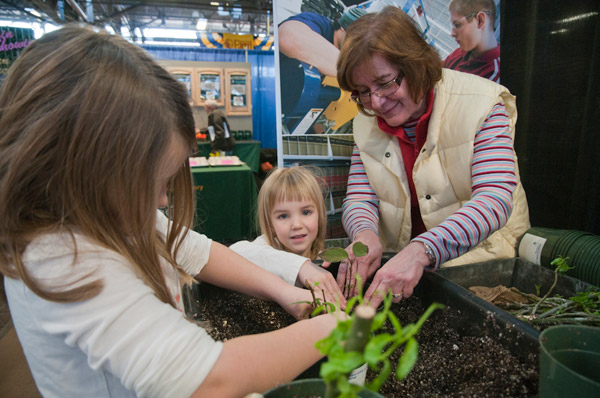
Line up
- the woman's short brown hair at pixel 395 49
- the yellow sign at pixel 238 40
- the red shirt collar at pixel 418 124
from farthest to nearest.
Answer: the yellow sign at pixel 238 40 < the red shirt collar at pixel 418 124 < the woman's short brown hair at pixel 395 49

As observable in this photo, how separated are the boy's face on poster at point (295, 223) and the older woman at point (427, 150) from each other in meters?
0.14

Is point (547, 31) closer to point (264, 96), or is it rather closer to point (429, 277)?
point (429, 277)

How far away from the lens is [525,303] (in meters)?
1.02

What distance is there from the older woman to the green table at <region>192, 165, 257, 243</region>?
2.53 metres

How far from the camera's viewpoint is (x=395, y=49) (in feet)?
3.89

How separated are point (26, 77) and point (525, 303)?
1.22m

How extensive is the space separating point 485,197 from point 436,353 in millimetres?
557

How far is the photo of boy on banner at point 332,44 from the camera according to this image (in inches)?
74.9

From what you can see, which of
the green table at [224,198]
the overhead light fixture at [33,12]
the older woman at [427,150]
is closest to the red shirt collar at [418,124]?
the older woman at [427,150]

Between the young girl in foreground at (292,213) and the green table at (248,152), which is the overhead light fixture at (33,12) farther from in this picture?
the young girl in foreground at (292,213)

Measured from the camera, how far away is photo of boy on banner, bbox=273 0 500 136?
1.90m

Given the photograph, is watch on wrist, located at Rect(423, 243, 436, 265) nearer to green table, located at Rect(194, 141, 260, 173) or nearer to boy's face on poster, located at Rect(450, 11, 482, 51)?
boy's face on poster, located at Rect(450, 11, 482, 51)

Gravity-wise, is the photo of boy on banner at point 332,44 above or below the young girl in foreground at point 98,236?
above

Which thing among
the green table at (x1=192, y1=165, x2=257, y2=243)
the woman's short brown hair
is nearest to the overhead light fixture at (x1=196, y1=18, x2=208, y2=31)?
the green table at (x1=192, y1=165, x2=257, y2=243)
